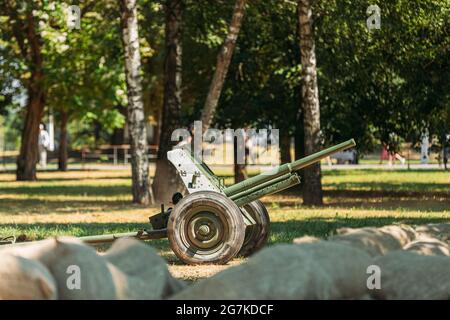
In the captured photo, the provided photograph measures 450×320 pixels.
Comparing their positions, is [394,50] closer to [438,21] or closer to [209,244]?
[438,21]

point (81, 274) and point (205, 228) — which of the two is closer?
point (81, 274)

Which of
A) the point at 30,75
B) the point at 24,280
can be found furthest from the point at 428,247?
the point at 30,75

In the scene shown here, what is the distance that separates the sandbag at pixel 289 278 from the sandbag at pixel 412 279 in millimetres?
384

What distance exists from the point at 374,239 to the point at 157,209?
579 inches

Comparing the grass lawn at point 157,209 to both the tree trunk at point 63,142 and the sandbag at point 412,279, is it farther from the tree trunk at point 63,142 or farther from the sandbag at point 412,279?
the tree trunk at point 63,142

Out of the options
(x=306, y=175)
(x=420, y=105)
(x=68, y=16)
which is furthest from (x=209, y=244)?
(x=68, y=16)

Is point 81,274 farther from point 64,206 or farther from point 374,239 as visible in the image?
point 64,206

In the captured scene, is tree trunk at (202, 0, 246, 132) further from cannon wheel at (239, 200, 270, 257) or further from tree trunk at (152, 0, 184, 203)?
cannon wheel at (239, 200, 270, 257)

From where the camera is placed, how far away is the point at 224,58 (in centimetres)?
2486

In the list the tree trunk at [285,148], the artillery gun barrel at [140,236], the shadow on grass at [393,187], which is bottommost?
the shadow on grass at [393,187]

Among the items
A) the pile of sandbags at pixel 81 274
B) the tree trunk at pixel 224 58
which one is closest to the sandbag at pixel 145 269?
the pile of sandbags at pixel 81 274

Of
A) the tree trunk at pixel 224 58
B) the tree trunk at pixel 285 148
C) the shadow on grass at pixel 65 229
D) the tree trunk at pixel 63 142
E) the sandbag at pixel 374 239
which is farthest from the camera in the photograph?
the tree trunk at pixel 63 142

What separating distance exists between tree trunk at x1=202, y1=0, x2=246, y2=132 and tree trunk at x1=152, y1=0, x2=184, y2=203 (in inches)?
59.8

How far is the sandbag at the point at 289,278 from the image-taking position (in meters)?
7.74
